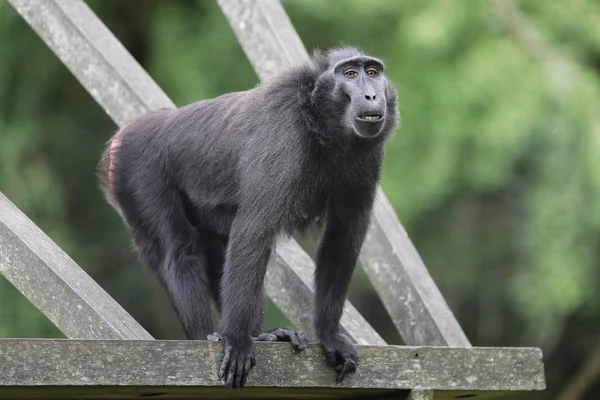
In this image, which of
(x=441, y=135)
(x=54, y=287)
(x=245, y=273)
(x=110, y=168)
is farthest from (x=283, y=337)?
(x=441, y=135)

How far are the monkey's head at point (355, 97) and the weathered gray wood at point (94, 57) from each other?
1.36 meters

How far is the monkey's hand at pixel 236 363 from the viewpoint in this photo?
4.24m

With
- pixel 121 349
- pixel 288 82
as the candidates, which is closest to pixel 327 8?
pixel 288 82

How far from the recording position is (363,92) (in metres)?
4.80

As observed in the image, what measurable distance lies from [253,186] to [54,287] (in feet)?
3.05

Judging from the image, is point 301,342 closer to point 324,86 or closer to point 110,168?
point 324,86

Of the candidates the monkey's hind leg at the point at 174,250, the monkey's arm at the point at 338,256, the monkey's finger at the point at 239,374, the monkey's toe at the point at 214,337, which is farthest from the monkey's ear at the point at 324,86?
the monkey's finger at the point at 239,374

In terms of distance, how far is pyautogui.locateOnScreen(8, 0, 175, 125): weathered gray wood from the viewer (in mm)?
5840

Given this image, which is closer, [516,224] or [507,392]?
[507,392]

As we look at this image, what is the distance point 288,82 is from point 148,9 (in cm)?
737

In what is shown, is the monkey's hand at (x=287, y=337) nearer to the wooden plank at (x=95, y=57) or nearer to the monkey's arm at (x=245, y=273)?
the monkey's arm at (x=245, y=273)

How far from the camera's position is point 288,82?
4.86 metres

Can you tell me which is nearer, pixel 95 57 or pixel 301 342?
pixel 301 342

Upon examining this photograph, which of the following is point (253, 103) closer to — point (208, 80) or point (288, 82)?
point (288, 82)
